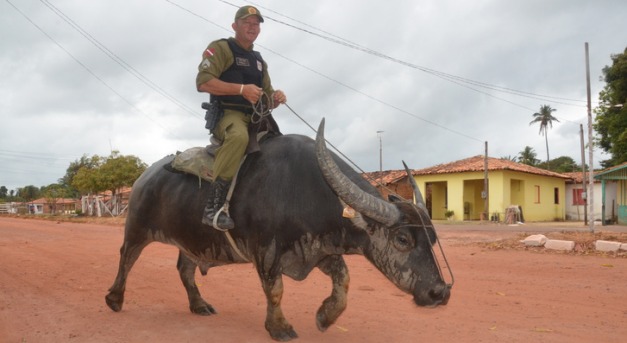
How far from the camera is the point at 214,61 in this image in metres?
4.95

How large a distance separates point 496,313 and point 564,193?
39.1 meters

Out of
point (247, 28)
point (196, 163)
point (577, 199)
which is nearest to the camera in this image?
point (247, 28)

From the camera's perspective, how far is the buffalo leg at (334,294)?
4.86 meters

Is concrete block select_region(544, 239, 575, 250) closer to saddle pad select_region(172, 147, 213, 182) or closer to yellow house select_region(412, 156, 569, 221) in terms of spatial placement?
saddle pad select_region(172, 147, 213, 182)

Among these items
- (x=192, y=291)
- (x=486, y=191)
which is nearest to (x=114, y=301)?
(x=192, y=291)

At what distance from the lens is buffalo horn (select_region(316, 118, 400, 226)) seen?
411 cm

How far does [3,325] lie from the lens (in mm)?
5629

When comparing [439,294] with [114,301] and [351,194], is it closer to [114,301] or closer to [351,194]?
[351,194]

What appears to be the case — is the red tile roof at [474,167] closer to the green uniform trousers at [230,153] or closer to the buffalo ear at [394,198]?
the buffalo ear at [394,198]

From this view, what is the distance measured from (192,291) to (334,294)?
2.30 meters

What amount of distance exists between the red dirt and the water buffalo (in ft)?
1.94

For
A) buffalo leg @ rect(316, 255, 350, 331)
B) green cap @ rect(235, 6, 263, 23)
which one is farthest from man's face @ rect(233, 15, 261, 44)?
buffalo leg @ rect(316, 255, 350, 331)

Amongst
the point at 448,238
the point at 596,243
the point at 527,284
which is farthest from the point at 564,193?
the point at 527,284

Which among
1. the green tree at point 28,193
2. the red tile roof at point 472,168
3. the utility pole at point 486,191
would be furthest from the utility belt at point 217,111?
the green tree at point 28,193
